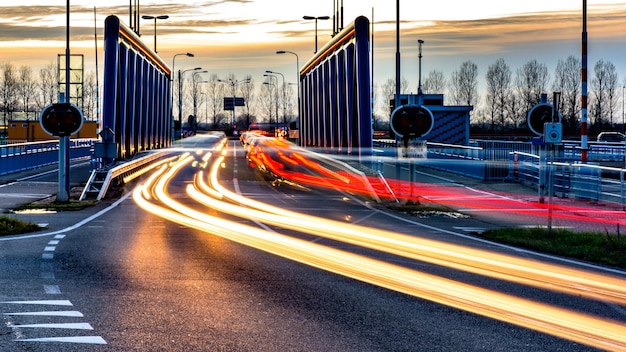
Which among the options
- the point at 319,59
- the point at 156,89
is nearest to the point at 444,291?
A: the point at 319,59

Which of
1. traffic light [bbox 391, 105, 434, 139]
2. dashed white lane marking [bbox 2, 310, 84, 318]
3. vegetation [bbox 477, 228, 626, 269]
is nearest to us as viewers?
dashed white lane marking [bbox 2, 310, 84, 318]

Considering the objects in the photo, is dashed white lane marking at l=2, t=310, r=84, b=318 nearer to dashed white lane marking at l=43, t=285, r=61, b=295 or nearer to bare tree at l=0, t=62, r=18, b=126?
dashed white lane marking at l=43, t=285, r=61, b=295

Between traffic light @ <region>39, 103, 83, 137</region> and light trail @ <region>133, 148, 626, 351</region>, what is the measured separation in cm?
515

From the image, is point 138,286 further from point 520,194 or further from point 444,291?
point 520,194

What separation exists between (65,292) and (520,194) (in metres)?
23.1

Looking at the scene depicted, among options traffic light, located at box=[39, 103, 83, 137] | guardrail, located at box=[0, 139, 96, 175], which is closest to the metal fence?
traffic light, located at box=[39, 103, 83, 137]

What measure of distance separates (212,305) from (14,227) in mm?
9405

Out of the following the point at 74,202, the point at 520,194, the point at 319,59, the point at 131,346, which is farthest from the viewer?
the point at 319,59

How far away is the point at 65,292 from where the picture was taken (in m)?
11.2

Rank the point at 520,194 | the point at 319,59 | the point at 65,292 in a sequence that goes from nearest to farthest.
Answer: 1. the point at 65,292
2. the point at 520,194
3. the point at 319,59

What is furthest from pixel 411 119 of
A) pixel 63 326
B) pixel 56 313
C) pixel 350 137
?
pixel 63 326

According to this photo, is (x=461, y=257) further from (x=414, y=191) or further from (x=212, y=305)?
(x=414, y=191)

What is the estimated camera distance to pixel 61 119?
86.5 feet

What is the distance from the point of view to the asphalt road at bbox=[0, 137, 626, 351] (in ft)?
28.0
